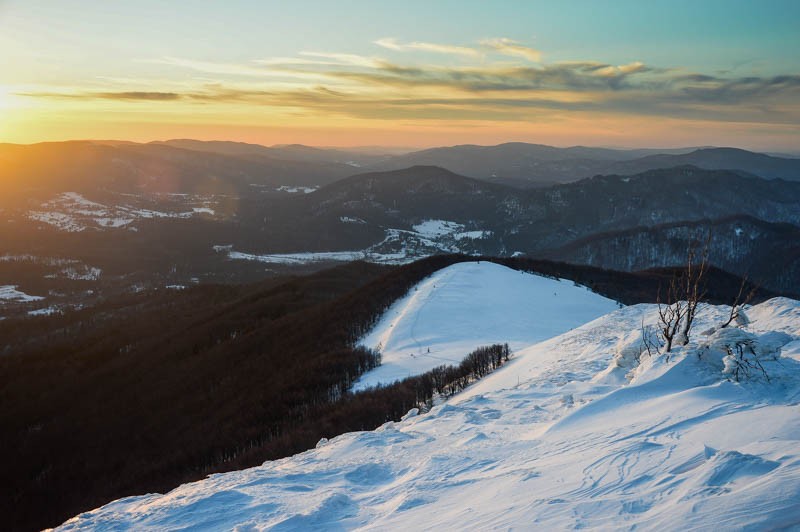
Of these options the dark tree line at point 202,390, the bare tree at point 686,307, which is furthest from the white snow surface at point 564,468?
the dark tree line at point 202,390

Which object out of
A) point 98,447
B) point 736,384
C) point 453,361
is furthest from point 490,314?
point 98,447

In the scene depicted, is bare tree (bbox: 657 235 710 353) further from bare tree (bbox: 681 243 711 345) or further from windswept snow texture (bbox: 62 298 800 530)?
windswept snow texture (bbox: 62 298 800 530)

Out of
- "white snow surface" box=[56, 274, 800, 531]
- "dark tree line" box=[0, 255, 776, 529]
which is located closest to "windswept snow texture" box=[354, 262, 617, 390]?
"dark tree line" box=[0, 255, 776, 529]

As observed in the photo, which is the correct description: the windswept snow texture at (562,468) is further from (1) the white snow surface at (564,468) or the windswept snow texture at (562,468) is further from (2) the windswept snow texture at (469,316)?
(2) the windswept snow texture at (469,316)

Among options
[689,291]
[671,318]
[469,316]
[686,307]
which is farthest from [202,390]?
[689,291]

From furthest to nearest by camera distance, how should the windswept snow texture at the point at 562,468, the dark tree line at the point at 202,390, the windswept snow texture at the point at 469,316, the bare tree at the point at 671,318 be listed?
1. the windswept snow texture at the point at 469,316
2. the dark tree line at the point at 202,390
3. the bare tree at the point at 671,318
4. the windswept snow texture at the point at 562,468

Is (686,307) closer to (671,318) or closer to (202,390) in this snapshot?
(671,318)
